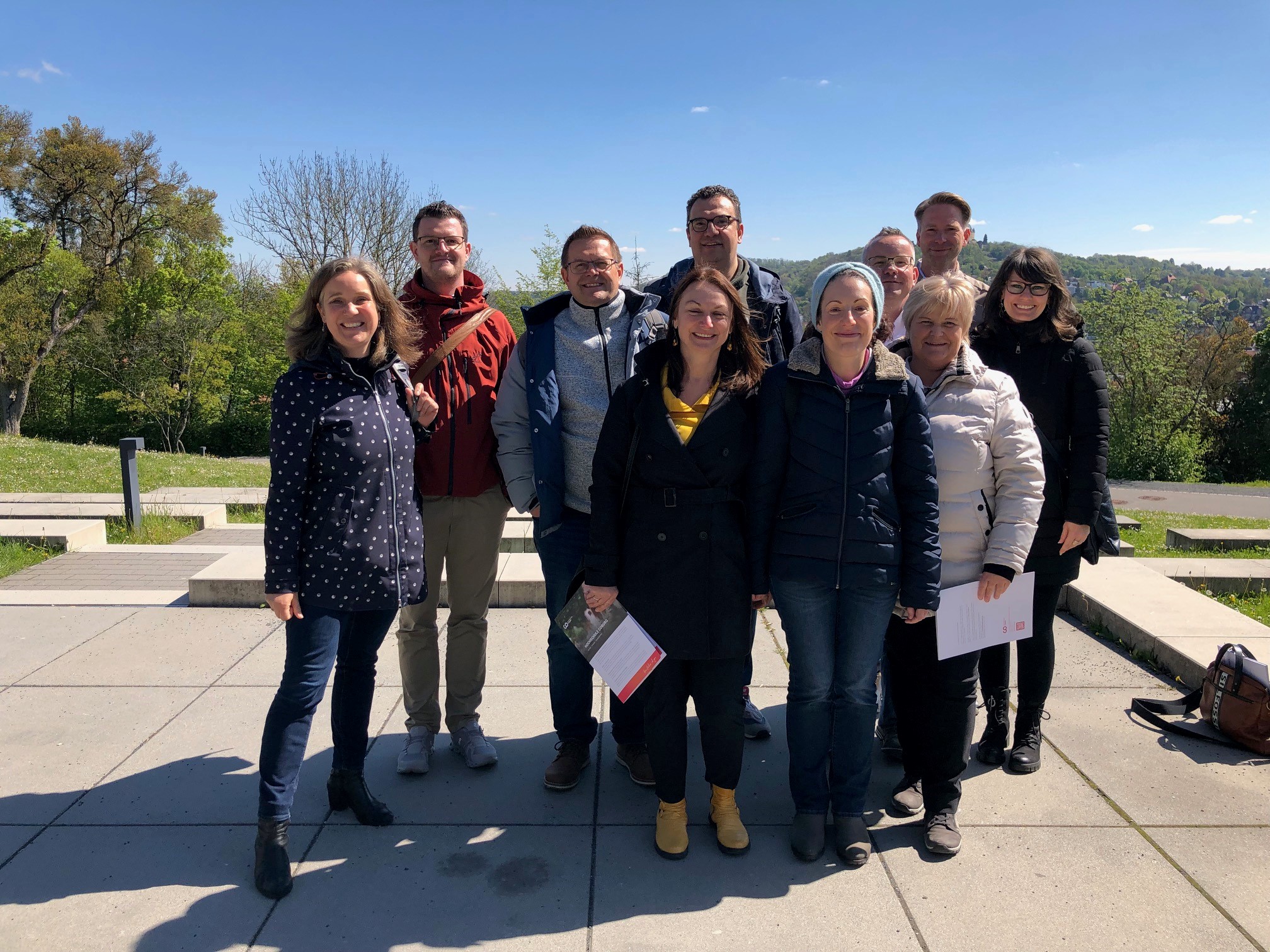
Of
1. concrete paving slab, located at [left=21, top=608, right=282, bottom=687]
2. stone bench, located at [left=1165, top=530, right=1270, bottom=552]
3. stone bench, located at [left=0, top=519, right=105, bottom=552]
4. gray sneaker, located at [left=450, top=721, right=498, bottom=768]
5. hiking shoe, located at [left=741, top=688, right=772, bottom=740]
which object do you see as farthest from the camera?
stone bench, located at [left=1165, top=530, right=1270, bottom=552]

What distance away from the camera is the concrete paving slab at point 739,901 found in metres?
2.48

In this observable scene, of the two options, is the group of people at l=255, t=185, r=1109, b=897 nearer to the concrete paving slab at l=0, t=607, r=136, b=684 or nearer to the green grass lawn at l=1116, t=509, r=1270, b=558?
the concrete paving slab at l=0, t=607, r=136, b=684

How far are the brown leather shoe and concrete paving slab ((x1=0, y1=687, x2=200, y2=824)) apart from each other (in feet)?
6.04

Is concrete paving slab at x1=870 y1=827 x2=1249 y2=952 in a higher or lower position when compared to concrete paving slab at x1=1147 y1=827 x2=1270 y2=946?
lower

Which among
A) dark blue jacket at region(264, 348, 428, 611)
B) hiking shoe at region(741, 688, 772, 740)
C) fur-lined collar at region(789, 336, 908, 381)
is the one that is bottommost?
hiking shoe at region(741, 688, 772, 740)

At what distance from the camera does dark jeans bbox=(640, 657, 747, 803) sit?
2.88 m

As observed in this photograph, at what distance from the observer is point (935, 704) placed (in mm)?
3006

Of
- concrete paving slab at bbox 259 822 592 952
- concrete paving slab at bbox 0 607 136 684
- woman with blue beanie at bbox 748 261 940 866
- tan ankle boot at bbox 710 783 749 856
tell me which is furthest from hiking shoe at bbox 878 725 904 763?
concrete paving slab at bbox 0 607 136 684

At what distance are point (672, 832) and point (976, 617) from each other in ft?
4.28

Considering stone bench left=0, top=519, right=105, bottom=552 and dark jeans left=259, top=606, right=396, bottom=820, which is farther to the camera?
stone bench left=0, top=519, right=105, bottom=552

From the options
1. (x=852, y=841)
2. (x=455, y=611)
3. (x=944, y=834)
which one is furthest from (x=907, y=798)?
(x=455, y=611)

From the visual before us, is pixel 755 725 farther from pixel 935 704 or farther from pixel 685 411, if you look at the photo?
pixel 685 411

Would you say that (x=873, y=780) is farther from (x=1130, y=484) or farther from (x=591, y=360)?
(x=1130, y=484)

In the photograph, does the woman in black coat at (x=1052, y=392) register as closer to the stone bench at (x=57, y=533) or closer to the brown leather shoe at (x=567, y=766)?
the brown leather shoe at (x=567, y=766)
